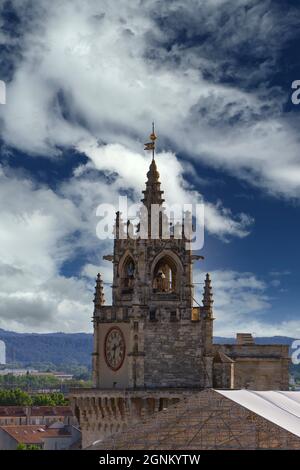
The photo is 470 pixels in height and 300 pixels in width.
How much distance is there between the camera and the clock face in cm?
7912

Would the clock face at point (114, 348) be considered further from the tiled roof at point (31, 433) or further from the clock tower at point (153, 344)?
the tiled roof at point (31, 433)

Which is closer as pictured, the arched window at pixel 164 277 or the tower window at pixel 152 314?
the tower window at pixel 152 314

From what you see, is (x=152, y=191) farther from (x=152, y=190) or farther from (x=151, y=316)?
(x=151, y=316)

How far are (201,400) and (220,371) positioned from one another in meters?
18.1

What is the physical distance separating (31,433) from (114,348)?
108 m

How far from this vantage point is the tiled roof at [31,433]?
176 meters

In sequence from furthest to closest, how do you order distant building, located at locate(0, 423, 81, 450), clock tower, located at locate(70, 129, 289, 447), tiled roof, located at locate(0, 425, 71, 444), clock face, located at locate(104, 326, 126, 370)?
tiled roof, located at locate(0, 425, 71, 444)
distant building, located at locate(0, 423, 81, 450)
clock face, located at locate(104, 326, 126, 370)
clock tower, located at locate(70, 129, 289, 447)

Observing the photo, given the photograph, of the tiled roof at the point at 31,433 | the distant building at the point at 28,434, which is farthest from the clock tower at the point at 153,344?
the tiled roof at the point at 31,433

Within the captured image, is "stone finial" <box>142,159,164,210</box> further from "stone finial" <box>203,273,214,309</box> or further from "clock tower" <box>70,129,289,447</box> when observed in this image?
"stone finial" <box>203,273,214,309</box>

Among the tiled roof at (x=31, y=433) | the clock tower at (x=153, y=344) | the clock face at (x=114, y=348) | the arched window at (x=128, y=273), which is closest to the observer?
the clock tower at (x=153, y=344)

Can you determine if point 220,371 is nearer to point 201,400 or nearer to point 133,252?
point 133,252

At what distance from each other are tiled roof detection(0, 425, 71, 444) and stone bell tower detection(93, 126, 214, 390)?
9359 cm

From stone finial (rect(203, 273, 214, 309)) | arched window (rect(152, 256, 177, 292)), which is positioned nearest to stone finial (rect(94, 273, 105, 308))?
arched window (rect(152, 256, 177, 292))

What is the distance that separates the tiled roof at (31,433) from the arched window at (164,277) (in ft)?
306
